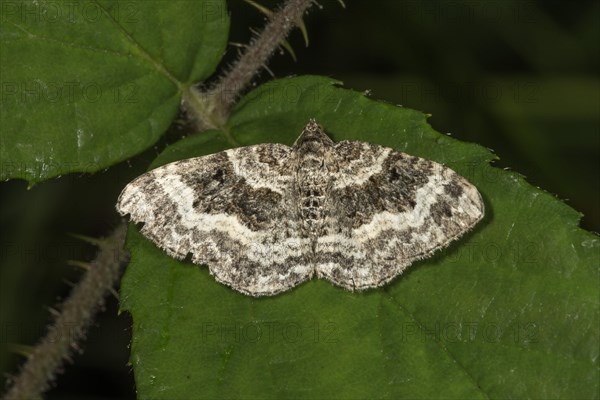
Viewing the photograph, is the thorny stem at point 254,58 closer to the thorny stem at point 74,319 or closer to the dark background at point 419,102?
the thorny stem at point 74,319

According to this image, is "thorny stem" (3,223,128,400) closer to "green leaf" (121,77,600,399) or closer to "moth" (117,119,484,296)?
"moth" (117,119,484,296)

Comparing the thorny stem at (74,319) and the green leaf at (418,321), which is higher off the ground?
the green leaf at (418,321)

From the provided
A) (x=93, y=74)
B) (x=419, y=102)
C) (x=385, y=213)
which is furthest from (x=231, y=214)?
(x=419, y=102)

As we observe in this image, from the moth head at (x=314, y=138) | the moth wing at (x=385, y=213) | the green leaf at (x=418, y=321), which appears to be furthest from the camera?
the moth head at (x=314, y=138)

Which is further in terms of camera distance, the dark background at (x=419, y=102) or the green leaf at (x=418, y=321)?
the dark background at (x=419, y=102)

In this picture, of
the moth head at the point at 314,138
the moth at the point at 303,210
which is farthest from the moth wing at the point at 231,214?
the moth head at the point at 314,138

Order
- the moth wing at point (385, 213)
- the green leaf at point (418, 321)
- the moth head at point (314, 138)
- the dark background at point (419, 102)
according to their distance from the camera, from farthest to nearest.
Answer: the dark background at point (419, 102), the moth head at point (314, 138), the moth wing at point (385, 213), the green leaf at point (418, 321)
